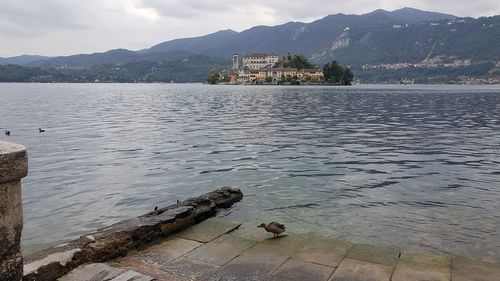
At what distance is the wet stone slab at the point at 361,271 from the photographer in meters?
8.52

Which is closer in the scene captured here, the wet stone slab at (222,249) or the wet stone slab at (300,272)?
the wet stone slab at (300,272)

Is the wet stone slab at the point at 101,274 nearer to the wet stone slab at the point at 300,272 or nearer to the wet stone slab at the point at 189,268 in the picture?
the wet stone slab at the point at 189,268

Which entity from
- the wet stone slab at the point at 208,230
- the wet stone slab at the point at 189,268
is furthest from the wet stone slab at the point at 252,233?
the wet stone slab at the point at 189,268

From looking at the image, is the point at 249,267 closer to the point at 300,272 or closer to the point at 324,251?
the point at 300,272

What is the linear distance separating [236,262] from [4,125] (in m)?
46.2

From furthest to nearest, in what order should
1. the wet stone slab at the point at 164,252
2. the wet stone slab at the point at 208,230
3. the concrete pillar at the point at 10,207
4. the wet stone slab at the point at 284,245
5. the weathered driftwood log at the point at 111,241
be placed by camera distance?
the wet stone slab at the point at 208,230
the wet stone slab at the point at 284,245
the wet stone slab at the point at 164,252
the weathered driftwood log at the point at 111,241
the concrete pillar at the point at 10,207

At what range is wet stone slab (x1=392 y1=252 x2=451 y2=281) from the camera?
28.4 ft

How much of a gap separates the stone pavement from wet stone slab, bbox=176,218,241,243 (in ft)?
0.17

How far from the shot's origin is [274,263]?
9.31 m

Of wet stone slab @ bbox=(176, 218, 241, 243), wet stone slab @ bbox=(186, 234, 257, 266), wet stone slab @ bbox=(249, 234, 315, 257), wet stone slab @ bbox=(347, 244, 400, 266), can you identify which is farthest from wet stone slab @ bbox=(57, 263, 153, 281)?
wet stone slab @ bbox=(347, 244, 400, 266)

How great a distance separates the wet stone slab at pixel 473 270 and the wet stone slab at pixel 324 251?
2.27 meters

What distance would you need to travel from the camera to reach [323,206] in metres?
16.0

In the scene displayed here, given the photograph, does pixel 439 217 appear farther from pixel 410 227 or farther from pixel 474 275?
pixel 474 275

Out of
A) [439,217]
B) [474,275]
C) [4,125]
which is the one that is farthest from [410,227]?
[4,125]
